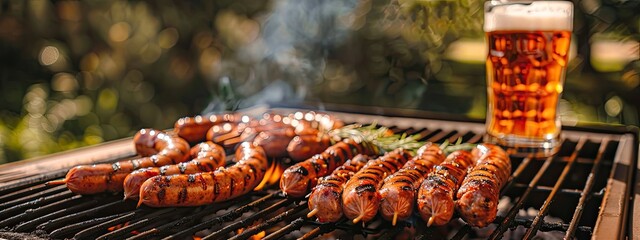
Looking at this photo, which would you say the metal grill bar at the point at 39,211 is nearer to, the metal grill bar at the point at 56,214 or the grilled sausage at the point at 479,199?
the metal grill bar at the point at 56,214

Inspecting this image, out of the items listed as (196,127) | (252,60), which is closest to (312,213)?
(196,127)

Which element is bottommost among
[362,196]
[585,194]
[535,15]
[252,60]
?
[585,194]

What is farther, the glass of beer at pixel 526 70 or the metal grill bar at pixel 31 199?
the glass of beer at pixel 526 70

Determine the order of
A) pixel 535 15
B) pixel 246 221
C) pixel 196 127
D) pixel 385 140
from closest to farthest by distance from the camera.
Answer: pixel 246 221 → pixel 535 15 → pixel 385 140 → pixel 196 127

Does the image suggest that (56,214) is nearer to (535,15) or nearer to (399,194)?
(399,194)

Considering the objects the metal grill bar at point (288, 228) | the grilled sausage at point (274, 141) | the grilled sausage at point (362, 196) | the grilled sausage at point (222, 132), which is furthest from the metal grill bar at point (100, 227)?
the grilled sausage at point (222, 132)

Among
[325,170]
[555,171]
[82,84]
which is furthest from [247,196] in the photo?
[82,84]
